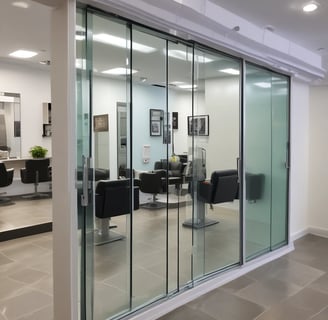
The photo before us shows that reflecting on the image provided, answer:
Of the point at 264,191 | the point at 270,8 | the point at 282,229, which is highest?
the point at 270,8

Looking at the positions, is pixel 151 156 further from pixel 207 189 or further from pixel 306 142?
pixel 306 142

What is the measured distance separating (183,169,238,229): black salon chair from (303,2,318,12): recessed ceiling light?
1.74 meters

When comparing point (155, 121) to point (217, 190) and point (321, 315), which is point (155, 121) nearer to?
point (217, 190)

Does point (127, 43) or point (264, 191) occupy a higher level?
point (127, 43)

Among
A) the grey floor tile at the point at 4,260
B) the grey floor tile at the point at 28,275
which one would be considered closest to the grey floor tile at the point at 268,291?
the grey floor tile at the point at 28,275

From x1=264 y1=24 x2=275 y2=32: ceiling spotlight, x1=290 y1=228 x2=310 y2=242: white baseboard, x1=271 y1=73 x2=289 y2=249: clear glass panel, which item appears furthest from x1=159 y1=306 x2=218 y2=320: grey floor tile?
x1=264 y1=24 x2=275 y2=32: ceiling spotlight

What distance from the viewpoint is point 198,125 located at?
11.6ft

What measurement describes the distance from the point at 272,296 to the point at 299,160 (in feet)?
8.02

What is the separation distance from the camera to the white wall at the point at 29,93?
674 cm

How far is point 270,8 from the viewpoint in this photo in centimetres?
299

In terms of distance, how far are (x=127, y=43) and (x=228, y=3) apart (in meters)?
0.97

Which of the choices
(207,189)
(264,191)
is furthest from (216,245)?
(264,191)

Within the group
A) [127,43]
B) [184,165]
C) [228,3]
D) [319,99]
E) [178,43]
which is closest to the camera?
[127,43]

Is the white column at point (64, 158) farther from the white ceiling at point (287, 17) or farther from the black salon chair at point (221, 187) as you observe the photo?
the black salon chair at point (221, 187)
